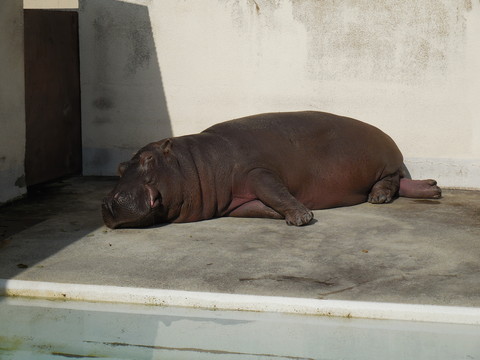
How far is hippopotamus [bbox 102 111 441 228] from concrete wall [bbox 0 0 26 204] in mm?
1450

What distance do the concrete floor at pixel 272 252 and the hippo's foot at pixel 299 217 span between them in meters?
0.06

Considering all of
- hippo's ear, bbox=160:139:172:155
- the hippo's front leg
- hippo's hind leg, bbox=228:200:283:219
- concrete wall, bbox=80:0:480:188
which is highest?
concrete wall, bbox=80:0:480:188

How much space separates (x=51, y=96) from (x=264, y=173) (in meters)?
3.05

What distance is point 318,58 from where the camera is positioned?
8281mm

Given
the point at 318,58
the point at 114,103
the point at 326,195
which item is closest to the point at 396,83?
the point at 318,58

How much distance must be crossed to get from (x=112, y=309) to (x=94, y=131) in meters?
4.48

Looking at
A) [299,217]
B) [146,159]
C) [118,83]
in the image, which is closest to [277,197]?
[299,217]

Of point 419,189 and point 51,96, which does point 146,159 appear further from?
point 419,189

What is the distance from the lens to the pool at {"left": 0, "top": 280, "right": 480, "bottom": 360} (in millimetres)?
4102

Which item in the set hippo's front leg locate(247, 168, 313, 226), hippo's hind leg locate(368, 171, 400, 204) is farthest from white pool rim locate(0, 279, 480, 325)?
hippo's hind leg locate(368, 171, 400, 204)

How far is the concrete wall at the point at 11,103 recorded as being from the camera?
24.2ft

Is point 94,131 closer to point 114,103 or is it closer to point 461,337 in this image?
point 114,103

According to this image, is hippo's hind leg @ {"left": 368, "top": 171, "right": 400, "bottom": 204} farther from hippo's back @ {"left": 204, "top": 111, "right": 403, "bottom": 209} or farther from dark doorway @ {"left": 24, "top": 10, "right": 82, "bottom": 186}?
dark doorway @ {"left": 24, "top": 10, "right": 82, "bottom": 186}

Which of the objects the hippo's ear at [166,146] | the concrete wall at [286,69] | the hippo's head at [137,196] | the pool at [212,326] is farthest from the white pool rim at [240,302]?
the concrete wall at [286,69]
